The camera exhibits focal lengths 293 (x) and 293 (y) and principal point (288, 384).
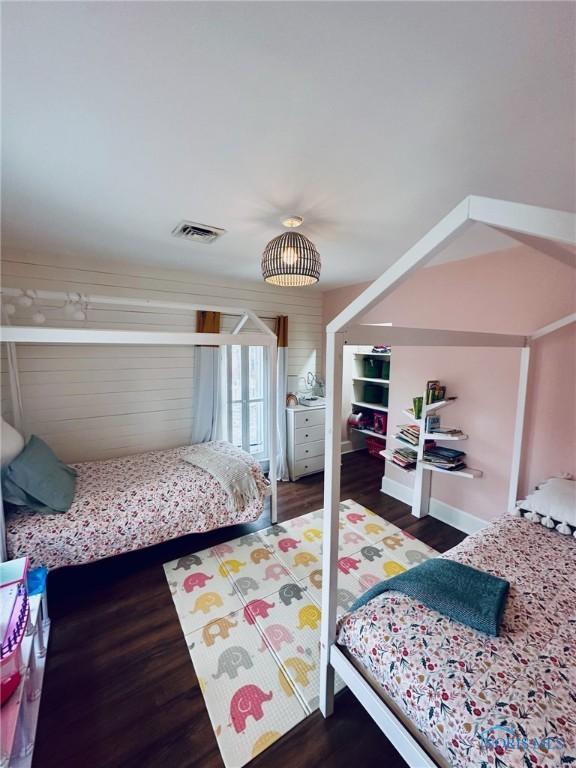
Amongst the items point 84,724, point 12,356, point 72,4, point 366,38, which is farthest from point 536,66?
point 12,356

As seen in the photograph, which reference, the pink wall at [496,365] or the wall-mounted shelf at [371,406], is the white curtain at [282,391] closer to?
the wall-mounted shelf at [371,406]

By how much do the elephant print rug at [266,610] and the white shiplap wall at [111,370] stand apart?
1401 millimetres

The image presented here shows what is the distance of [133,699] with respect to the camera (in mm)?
1349

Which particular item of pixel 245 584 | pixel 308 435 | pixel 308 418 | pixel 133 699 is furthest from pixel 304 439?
pixel 133 699

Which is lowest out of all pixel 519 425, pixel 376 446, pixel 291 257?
pixel 376 446

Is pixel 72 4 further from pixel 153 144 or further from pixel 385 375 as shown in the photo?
pixel 385 375

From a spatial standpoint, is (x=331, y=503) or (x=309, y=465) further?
(x=309, y=465)

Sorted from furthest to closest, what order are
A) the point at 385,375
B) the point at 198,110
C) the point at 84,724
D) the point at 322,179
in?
the point at 385,375, the point at 322,179, the point at 84,724, the point at 198,110

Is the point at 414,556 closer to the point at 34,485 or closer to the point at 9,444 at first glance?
the point at 34,485

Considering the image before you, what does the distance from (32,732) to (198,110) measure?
97.3 inches

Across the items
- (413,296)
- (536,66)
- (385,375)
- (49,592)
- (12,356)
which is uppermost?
(536,66)

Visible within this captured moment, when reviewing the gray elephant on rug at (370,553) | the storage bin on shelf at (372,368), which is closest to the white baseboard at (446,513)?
the gray elephant on rug at (370,553)

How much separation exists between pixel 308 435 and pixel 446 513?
1.64 metres

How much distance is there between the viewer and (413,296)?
116 inches
